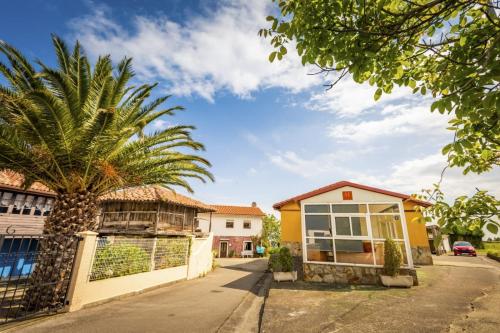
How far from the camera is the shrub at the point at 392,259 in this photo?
9.16 m

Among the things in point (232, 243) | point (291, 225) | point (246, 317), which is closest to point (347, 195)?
point (291, 225)

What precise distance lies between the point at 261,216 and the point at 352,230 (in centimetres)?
2503

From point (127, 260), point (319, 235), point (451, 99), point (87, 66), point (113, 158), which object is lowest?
point (127, 260)

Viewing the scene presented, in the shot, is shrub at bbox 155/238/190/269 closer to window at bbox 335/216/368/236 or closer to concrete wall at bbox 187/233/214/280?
concrete wall at bbox 187/233/214/280

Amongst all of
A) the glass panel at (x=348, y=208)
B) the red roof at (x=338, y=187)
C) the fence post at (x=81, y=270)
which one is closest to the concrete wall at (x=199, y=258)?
the red roof at (x=338, y=187)

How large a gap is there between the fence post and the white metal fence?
0.28m

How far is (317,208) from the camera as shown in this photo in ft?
37.7

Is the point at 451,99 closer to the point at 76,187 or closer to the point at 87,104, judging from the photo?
the point at 87,104

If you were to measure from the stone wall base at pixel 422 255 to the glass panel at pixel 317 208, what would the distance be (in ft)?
27.3

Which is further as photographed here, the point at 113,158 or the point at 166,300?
the point at 166,300

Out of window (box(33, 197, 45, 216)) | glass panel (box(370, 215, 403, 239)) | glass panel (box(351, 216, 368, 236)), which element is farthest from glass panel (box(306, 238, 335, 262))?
window (box(33, 197, 45, 216))

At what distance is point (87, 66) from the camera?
696 centimetres

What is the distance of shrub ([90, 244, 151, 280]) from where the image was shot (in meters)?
7.26

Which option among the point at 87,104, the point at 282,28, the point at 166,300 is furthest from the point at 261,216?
the point at 282,28
